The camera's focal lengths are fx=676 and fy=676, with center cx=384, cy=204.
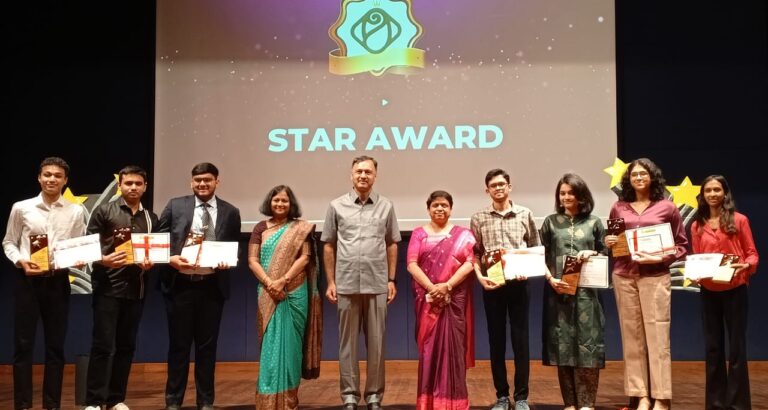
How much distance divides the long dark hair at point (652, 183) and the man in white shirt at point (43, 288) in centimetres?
304

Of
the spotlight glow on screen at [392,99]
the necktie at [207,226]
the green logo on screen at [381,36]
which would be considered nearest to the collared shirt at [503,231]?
the necktie at [207,226]

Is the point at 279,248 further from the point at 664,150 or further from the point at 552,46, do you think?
the point at 664,150

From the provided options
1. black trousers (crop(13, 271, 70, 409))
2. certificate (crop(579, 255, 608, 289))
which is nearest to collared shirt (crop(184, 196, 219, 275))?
black trousers (crop(13, 271, 70, 409))

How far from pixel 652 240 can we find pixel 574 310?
535 mm

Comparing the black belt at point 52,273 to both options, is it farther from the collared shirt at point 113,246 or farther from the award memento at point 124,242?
the award memento at point 124,242

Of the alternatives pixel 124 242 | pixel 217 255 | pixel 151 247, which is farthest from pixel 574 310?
pixel 124 242

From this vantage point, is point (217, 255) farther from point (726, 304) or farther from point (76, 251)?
point (726, 304)

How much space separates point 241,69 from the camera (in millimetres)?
5559

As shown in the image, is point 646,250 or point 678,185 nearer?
point 646,250

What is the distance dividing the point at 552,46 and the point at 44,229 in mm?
3917

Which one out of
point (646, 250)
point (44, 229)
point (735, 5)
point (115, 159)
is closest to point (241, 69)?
point (115, 159)

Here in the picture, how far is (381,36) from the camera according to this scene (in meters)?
5.48

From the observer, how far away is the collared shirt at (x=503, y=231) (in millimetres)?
3738

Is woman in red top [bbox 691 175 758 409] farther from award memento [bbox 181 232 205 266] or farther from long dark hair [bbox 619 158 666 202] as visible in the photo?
award memento [bbox 181 232 205 266]
